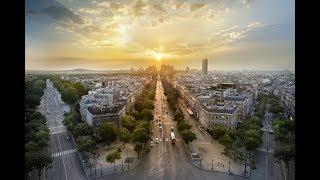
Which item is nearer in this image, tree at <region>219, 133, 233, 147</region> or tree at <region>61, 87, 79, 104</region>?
tree at <region>219, 133, 233, 147</region>

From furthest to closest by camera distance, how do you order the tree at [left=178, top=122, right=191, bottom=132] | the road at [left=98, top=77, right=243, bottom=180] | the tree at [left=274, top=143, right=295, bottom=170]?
the tree at [left=178, top=122, right=191, bottom=132] → the road at [left=98, top=77, right=243, bottom=180] → the tree at [left=274, top=143, right=295, bottom=170]

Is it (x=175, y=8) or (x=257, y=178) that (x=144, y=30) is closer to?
(x=175, y=8)

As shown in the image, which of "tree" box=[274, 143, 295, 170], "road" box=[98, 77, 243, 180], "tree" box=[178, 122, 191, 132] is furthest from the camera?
"tree" box=[178, 122, 191, 132]

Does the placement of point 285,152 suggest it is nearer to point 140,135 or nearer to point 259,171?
point 259,171

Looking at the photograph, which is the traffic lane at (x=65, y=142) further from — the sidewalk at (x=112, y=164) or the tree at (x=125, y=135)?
the tree at (x=125, y=135)

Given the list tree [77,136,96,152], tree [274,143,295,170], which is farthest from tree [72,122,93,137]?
tree [274,143,295,170]

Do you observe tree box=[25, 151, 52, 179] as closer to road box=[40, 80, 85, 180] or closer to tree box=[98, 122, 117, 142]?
road box=[40, 80, 85, 180]
